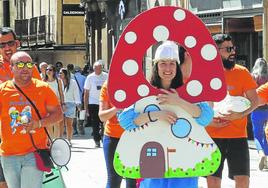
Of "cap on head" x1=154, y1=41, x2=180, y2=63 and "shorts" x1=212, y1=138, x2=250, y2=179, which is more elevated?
"cap on head" x1=154, y1=41, x2=180, y2=63

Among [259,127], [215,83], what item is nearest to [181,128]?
[215,83]

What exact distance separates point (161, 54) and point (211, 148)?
714mm

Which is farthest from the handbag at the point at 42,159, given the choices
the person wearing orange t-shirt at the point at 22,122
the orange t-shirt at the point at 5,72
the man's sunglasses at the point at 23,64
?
the orange t-shirt at the point at 5,72

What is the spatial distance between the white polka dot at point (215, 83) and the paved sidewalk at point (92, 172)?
347 cm

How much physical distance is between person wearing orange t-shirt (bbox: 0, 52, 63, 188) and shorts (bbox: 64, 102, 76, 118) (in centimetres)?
945

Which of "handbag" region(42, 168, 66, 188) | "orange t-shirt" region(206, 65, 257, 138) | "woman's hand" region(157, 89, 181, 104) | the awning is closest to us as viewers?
"woman's hand" region(157, 89, 181, 104)

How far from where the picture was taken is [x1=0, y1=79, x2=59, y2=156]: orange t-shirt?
20.2ft

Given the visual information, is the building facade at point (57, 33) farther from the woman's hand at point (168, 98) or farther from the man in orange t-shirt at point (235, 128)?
the woman's hand at point (168, 98)

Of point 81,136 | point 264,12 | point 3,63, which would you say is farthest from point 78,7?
point 3,63

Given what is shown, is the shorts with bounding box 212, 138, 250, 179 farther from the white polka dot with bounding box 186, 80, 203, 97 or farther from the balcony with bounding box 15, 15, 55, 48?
the balcony with bounding box 15, 15, 55, 48

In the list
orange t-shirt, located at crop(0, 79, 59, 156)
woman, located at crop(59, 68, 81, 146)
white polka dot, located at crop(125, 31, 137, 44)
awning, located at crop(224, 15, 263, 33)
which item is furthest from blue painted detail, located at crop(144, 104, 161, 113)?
awning, located at crop(224, 15, 263, 33)

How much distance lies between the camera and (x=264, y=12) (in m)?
17.1

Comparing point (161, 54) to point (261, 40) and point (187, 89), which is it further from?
point (261, 40)

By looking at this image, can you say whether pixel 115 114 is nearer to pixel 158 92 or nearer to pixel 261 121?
pixel 158 92
